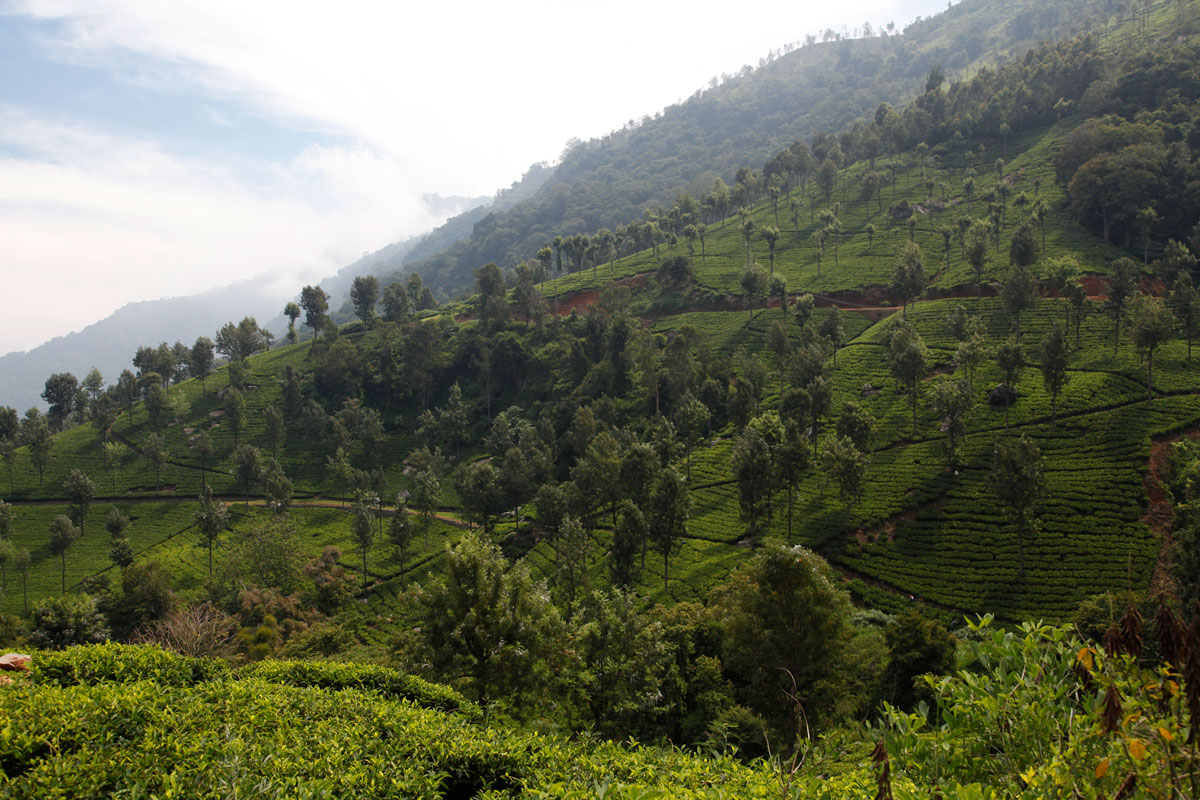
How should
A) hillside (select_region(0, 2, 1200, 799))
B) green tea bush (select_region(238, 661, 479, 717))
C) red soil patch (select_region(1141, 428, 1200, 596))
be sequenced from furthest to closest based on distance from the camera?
red soil patch (select_region(1141, 428, 1200, 596)), green tea bush (select_region(238, 661, 479, 717)), hillside (select_region(0, 2, 1200, 799))

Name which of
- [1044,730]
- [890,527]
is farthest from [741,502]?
[1044,730]

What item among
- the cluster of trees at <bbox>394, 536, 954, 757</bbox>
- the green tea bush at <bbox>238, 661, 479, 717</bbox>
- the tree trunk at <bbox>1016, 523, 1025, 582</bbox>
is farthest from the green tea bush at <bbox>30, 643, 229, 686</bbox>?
the tree trunk at <bbox>1016, 523, 1025, 582</bbox>

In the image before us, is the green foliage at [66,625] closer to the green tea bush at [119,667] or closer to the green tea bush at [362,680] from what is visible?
the green tea bush at [119,667]

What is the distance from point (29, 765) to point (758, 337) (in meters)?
78.7

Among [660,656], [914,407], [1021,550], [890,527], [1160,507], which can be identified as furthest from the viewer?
[914,407]

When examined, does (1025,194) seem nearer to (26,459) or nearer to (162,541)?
(162,541)

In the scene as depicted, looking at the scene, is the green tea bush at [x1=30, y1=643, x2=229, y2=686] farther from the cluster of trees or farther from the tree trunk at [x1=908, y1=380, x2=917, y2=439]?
the tree trunk at [x1=908, y1=380, x2=917, y2=439]

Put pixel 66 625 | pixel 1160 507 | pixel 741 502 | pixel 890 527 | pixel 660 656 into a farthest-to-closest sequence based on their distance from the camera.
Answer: pixel 741 502, pixel 890 527, pixel 1160 507, pixel 66 625, pixel 660 656

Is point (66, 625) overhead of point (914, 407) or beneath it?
overhead

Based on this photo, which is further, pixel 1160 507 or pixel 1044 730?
pixel 1160 507

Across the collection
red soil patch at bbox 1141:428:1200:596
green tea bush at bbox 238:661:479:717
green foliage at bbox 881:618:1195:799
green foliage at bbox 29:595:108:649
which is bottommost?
red soil patch at bbox 1141:428:1200:596

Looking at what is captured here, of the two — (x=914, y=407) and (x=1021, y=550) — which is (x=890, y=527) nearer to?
(x=1021, y=550)

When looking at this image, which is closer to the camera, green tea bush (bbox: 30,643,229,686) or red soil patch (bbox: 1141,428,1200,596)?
green tea bush (bbox: 30,643,229,686)

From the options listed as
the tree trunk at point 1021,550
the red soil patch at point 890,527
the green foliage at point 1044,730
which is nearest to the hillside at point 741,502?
the green foliage at point 1044,730
